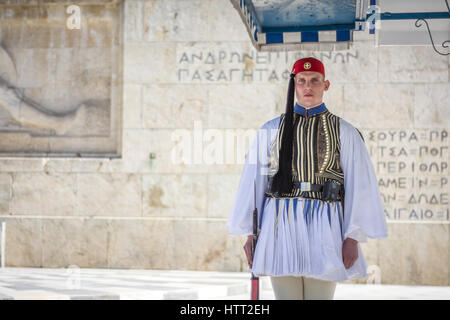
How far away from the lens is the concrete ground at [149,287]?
7.37 meters

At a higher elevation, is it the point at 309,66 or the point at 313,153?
the point at 309,66

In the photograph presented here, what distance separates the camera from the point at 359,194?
3.96 m

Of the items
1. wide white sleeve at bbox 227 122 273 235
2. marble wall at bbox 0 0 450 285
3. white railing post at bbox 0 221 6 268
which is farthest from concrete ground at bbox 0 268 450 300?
wide white sleeve at bbox 227 122 273 235

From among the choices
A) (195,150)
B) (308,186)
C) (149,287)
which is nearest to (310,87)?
(308,186)

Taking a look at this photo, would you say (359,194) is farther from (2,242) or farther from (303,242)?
(2,242)

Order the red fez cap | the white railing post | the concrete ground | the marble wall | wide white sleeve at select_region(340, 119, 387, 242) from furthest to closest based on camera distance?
the white railing post < the marble wall < the concrete ground < the red fez cap < wide white sleeve at select_region(340, 119, 387, 242)

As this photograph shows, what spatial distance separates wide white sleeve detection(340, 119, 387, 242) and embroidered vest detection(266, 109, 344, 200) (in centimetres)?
5

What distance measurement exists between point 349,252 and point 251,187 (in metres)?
0.70

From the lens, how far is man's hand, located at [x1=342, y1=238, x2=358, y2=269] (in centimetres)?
387

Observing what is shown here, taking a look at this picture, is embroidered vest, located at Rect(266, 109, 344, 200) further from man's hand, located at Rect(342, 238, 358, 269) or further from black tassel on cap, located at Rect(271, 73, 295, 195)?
man's hand, located at Rect(342, 238, 358, 269)

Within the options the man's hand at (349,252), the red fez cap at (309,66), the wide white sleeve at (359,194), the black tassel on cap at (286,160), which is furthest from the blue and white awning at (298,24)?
the man's hand at (349,252)

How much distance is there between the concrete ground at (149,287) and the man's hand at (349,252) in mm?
3793

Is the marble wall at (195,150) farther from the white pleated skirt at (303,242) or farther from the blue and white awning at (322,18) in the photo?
the white pleated skirt at (303,242)

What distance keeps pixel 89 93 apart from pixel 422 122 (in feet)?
16.0
